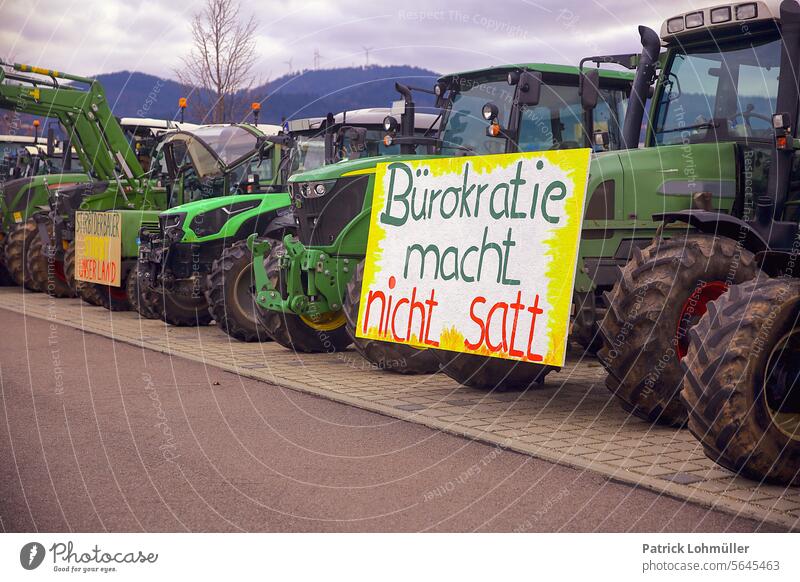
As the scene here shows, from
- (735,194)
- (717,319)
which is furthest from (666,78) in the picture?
(717,319)

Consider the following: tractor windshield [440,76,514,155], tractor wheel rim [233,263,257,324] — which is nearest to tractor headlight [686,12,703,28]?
tractor windshield [440,76,514,155]

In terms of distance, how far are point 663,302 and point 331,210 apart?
4.74m

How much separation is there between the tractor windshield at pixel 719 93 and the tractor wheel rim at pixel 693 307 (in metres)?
1.32

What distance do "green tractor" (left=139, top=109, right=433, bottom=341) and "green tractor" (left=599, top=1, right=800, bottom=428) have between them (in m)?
5.15

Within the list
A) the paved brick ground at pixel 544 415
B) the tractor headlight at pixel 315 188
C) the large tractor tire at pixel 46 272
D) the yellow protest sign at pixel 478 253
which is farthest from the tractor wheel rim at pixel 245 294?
the large tractor tire at pixel 46 272

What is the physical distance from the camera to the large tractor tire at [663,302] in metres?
7.04

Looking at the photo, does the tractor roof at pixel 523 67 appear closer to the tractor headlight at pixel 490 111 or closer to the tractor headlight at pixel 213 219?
the tractor headlight at pixel 490 111

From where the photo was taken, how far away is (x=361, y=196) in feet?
35.5

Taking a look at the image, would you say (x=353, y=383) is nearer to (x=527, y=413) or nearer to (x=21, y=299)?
(x=527, y=413)

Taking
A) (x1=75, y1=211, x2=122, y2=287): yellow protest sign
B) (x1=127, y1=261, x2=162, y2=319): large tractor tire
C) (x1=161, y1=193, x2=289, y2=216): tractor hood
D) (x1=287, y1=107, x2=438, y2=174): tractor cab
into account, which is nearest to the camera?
(x1=287, y1=107, x2=438, y2=174): tractor cab

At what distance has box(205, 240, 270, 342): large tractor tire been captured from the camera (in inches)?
496

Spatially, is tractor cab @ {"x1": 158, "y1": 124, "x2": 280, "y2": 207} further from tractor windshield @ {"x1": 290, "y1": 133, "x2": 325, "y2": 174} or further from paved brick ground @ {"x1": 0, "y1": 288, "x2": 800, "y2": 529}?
paved brick ground @ {"x1": 0, "y1": 288, "x2": 800, "y2": 529}
